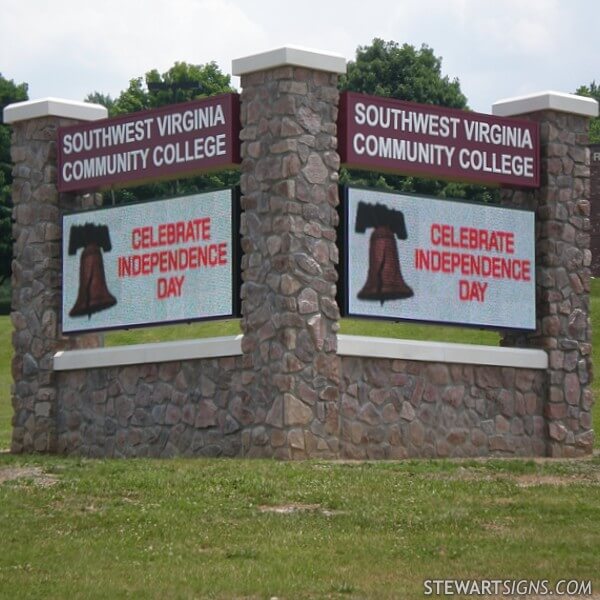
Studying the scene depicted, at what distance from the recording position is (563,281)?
24.7 meters

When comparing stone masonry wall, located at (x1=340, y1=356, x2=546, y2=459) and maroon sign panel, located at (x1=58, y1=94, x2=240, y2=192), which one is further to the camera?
maroon sign panel, located at (x1=58, y1=94, x2=240, y2=192)

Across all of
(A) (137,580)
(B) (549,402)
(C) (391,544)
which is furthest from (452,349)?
(A) (137,580)

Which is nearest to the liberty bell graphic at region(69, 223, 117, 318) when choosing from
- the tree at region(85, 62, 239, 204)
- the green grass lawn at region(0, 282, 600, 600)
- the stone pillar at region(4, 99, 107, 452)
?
the stone pillar at region(4, 99, 107, 452)

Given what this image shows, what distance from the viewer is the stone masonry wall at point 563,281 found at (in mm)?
24516

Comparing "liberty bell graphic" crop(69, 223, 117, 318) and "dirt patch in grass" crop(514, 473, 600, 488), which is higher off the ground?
"liberty bell graphic" crop(69, 223, 117, 318)

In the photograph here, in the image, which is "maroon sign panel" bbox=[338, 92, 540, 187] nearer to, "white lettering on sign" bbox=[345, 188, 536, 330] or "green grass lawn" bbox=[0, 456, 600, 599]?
"white lettering on sign" bbox=[345, 188, 536, 330]

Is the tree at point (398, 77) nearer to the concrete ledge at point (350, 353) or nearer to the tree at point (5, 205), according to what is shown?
the tree at point (5, 205)

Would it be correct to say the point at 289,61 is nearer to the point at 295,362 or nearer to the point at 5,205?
the point at 295,362

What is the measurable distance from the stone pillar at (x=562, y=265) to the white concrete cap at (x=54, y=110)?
680 centimetres

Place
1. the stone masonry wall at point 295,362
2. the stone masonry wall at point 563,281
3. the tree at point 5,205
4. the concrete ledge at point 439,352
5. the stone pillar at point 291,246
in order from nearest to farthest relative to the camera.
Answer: the stone pillar at point 291,246 → the stone masonry wall at point 295,362 → the concrete ledge at point 439,352 → the stone masonry wall at point 563,281 → the tree at point 5,205

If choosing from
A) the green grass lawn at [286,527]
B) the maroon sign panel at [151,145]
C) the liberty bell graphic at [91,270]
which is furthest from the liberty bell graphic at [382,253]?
the liberty bell graphic at [91,270]

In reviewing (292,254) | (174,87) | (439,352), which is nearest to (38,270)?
(292,254)

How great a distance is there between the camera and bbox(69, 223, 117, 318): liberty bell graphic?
24.3 meters

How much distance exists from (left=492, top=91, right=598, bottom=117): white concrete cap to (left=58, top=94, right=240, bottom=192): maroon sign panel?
505 cm
